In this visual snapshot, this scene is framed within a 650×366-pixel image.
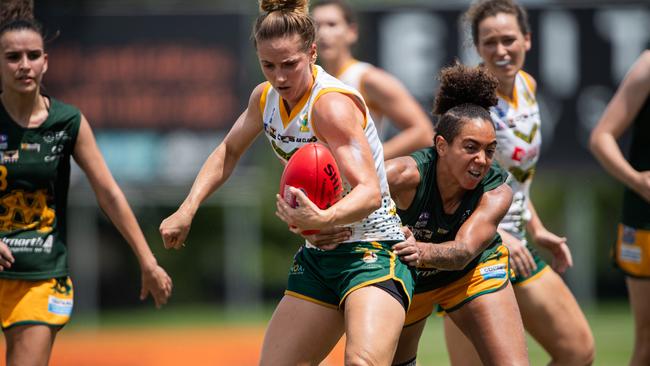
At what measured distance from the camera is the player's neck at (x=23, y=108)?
5.88 meters

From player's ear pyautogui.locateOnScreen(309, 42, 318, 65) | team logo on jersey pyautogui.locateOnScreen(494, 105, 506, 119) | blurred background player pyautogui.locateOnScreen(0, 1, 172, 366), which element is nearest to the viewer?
player's ear pyautogui.locateOnScreen(309, 42, 318, 65)

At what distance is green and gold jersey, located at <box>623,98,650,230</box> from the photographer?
6625 millimetres

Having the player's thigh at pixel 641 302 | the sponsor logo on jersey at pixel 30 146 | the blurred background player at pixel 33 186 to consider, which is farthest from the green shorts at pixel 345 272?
the player's thigh at pixel 641 302

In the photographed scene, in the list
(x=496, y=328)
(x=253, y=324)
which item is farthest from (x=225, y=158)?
(x=253, y=324)

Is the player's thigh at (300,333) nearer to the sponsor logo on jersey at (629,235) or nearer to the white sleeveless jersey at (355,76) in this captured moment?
the sponsor logo on jersey at (629,235)

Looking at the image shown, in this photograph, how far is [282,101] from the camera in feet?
17.1

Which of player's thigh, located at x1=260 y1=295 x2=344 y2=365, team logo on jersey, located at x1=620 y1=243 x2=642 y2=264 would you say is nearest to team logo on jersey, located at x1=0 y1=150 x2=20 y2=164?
player's thigh, located at x1=260 y1=295 x2=344 y2=365

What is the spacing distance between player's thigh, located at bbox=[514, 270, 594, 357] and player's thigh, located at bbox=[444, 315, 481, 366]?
0.37 meters

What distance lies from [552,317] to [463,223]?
1012 mm

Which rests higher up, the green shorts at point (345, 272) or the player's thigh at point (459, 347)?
the green shorts at point (345, 272)

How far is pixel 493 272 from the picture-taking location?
5.61 m

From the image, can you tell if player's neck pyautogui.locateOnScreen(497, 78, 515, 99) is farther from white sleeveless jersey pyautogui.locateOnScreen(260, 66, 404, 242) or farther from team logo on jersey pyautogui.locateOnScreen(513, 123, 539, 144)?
white sleeveless jersey pyautogui.locateOnScreen(260, 66, 404, 242)

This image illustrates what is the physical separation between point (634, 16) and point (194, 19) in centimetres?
563

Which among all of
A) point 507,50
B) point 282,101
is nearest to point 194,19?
point 507,50
